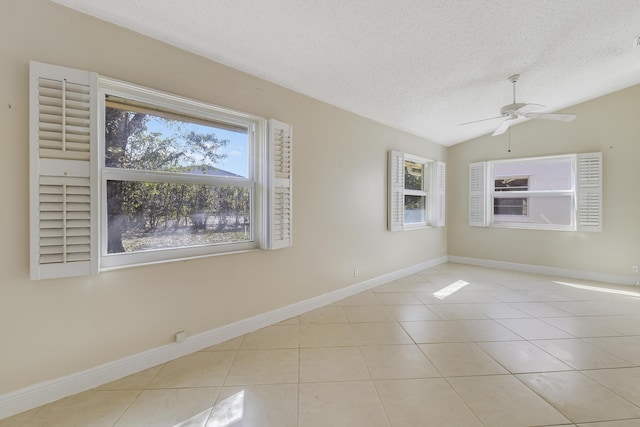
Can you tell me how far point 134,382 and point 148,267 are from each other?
780mm

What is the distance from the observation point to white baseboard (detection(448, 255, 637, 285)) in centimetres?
407

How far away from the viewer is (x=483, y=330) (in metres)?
2.60

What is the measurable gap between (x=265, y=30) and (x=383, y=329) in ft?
9.26

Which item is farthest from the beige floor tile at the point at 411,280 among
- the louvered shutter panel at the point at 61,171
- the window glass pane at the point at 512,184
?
the louvered shutter panel at the point at 61,171

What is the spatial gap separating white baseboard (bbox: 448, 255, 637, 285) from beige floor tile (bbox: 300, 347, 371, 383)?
4275 mm

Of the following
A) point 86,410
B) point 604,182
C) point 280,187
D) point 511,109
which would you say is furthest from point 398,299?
point 604,182

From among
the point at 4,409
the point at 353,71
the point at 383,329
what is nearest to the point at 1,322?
the point at 4,409

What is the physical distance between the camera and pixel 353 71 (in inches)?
102

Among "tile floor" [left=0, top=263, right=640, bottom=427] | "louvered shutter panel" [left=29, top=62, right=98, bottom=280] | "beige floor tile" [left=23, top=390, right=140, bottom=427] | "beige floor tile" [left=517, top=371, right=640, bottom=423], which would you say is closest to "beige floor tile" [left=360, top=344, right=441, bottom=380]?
"tile floor" [left=0, top=263, right=640, bottom=427]

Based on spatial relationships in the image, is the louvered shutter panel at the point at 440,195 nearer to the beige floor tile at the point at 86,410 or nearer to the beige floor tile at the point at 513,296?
the beige floor tile at the point at 513,296

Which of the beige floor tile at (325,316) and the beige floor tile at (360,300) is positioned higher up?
the beige floor tile at (360,300)

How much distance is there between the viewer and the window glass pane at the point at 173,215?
191 cm

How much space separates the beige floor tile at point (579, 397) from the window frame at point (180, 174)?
2458 mm

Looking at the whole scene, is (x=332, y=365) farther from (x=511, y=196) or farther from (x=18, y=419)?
(x=511, y=196)
